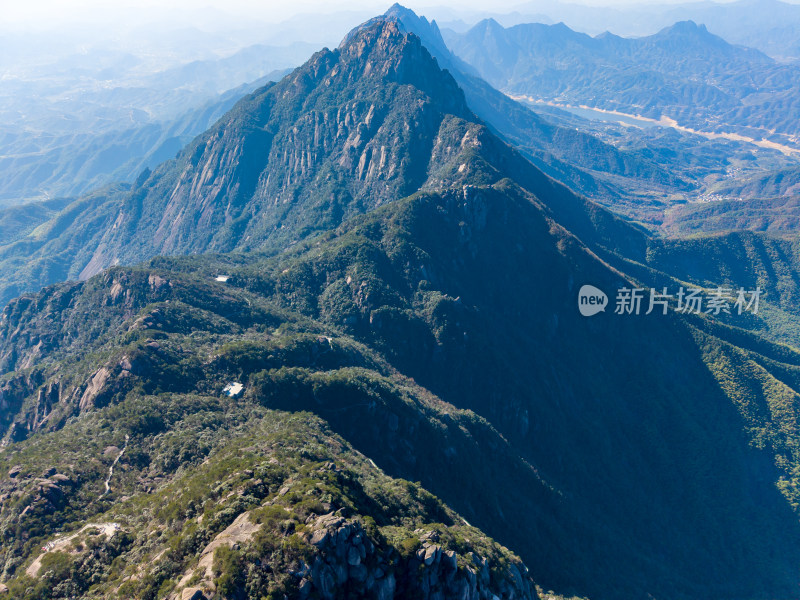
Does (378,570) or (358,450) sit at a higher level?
(378,570)

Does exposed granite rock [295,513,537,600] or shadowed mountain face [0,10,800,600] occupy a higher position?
→ exposed granite rock [295,513,537,600]

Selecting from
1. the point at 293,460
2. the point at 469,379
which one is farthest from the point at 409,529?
the point at 469,379

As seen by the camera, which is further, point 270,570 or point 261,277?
point 261,277

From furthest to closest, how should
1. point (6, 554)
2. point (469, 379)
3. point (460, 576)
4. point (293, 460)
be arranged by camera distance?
point (469, 379), point (293, 460), point (6, 554), point (460, 576)

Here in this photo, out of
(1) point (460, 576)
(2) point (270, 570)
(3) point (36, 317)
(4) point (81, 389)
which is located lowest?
(3) point (36, 317)

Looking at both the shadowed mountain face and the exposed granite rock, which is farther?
the shadowed mountain face

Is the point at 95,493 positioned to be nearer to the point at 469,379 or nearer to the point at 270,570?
the point at 270,570

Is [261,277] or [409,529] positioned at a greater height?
[409,529]

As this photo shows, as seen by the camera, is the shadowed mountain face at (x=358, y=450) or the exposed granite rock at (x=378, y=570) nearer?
the exposed granite rock at (x=378, y=570)

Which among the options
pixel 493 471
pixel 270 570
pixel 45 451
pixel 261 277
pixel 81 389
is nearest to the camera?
pixel 270 570

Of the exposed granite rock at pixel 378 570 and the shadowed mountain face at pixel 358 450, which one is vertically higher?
the exposed granite rock at pixel 378 570

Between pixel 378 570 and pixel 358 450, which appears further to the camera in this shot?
pixel 358 450
